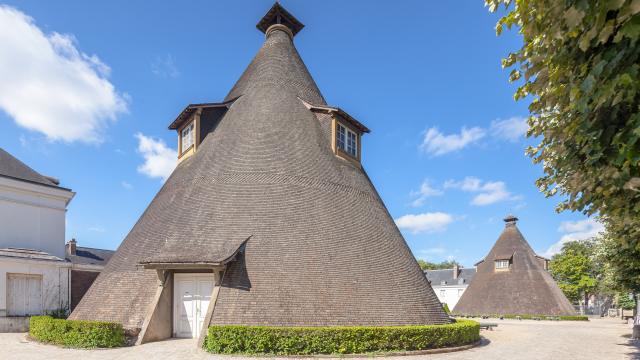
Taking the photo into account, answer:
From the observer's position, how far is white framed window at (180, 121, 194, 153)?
2138 cm

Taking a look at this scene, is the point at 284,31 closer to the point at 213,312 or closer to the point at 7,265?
the point at 213,312

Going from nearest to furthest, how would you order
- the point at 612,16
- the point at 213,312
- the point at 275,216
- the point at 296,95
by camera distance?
the point at 612,16 → the point at 213,312 → the point at 275,216 → the point at 296,95

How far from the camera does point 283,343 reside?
12727 mm

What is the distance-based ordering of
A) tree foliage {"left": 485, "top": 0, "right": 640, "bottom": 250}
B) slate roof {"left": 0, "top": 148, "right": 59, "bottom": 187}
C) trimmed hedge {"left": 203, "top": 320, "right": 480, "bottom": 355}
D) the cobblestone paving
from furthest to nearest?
slate roof {"left": 0, "top": 148, "right": 59, "bottom": 187} < trimmed hedge {"left": 203, "top": 320, "right": 480, "bottom": 355} < the cobblestone paving < tree foliage {"left": 485, "top": 0, "right": 640, "bottom": 250}

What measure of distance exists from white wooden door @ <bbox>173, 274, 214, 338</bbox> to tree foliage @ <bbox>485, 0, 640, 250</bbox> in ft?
41.3

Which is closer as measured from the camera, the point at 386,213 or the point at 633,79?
the point at 633,79

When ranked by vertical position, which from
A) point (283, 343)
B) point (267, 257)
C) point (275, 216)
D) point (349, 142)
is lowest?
point (283, 343)

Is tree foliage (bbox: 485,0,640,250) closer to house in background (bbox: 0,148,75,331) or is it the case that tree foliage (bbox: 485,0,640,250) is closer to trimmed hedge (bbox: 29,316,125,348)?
trimmed hedge (bbox: 29,316,125,348)

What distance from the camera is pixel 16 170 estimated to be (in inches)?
987

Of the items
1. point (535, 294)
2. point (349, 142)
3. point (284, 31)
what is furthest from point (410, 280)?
point (535, 294)

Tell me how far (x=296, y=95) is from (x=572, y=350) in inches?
683

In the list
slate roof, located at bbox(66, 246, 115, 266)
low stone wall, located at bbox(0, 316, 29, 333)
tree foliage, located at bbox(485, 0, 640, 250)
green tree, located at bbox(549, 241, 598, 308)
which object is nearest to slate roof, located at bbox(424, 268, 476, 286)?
green tree, located at bbox(549, 241, 598, 308)

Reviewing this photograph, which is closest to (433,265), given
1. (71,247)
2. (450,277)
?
(450,277)

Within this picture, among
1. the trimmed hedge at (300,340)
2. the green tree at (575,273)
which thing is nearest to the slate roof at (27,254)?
the trimmed hedge at (300,340)
